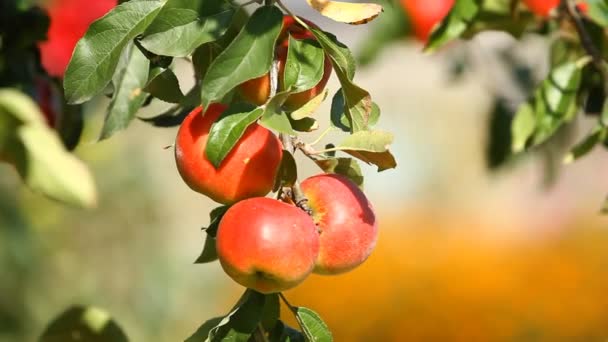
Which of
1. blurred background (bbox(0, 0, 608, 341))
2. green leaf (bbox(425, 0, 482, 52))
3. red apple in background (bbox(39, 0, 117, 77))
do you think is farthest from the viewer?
blurred background (bbox(0, 0, 608, 341))

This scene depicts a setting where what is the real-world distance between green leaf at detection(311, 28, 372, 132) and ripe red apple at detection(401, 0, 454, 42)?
98 centimetres

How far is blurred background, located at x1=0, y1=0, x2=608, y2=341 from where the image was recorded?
2.76 meters

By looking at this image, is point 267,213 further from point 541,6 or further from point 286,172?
point 541,6

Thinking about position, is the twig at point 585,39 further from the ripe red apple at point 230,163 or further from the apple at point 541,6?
the ripe red apple at point 230,163

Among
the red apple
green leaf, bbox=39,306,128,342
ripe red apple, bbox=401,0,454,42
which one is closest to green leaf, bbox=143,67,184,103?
Answer: green leaf, bbox=39,306,128,342

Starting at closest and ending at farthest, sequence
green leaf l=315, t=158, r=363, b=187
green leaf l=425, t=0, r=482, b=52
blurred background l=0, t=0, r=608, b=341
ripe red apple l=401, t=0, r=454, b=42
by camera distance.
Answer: green leaf l=315, t=158, r=363, b=187
green leaf l=425, t=0, r=482, b=52
ripe red apple l=401, t=0, r=454, b=42
blurred background l=0, t=0, r=608, b=341

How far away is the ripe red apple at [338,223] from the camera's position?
0.74 m

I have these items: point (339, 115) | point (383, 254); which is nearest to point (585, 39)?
point (339, 115)

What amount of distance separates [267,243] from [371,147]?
0.32 ft

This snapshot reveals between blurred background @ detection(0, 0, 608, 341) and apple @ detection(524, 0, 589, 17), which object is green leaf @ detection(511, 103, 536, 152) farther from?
blurred background @ detection(0, 0, 608, 341)

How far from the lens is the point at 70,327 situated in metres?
1.08

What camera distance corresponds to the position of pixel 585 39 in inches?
47.2

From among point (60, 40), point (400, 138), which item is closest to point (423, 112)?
point (400, 138)

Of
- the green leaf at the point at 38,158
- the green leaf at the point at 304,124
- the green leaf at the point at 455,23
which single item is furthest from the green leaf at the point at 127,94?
the green leaf at the point at 455,23
